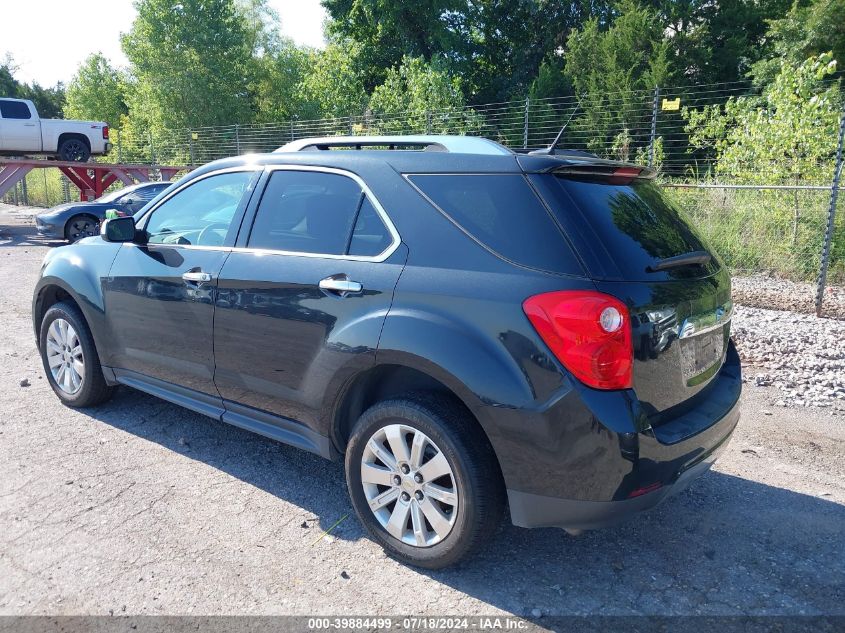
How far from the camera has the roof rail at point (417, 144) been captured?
9.95ft

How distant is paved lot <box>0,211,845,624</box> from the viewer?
9.02 ft

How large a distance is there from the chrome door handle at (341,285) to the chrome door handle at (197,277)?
34.3 inches

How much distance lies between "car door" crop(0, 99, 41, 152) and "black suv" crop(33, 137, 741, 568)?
20.8 m

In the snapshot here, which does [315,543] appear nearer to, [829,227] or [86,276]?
[86,276]

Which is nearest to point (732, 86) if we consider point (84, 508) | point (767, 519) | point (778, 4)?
point (778, 4)

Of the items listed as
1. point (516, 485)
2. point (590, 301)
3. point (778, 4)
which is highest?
point (778, 4)

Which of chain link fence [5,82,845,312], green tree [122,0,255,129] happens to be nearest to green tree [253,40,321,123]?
green tree [122,0,255,129]

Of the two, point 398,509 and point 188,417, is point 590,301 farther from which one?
point 188,417

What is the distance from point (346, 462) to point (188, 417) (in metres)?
2.09

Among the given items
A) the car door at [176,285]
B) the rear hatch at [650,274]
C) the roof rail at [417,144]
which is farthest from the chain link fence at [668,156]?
the car door at [176,285]

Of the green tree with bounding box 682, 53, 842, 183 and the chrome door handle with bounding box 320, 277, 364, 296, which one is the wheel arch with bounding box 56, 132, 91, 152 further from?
→ the chrome door handle with bounding box 320, 277, 364, 296

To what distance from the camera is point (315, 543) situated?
3.17m

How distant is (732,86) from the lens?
931 inches

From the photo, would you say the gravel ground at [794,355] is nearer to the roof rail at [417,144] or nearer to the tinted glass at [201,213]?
the roof rail at [417,144]
